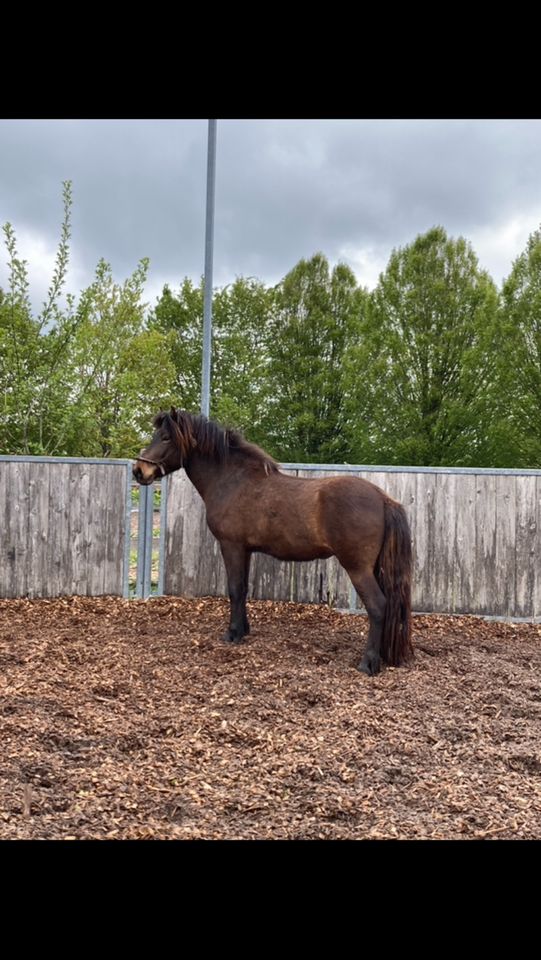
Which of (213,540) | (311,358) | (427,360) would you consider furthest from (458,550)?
(311,358)

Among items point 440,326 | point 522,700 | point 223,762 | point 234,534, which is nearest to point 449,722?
point 522,700

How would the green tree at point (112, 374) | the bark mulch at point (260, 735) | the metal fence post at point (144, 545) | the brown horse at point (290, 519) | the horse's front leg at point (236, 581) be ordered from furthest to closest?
the green tree at point (112, 374), the metal fence post at point (144, 545), the horse's front leg at point (236, 581), the brown horse at point (290, 519), the bark mulch at point (260, 735)

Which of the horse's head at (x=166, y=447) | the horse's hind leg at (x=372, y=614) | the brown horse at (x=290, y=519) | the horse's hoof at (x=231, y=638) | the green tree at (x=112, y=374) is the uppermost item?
the green tree at (x=112, y=374)

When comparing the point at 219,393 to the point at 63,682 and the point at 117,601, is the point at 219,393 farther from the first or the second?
the point at 63,682

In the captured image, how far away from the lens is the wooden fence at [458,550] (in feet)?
22.1

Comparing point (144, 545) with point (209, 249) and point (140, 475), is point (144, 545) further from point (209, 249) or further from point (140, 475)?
point (209, 249)

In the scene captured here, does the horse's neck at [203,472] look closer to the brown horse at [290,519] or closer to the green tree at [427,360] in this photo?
the brown horse at [290,519]

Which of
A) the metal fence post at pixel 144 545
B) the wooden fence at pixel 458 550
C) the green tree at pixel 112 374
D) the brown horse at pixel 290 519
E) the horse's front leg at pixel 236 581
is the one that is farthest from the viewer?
the green tree at pixel 112 374

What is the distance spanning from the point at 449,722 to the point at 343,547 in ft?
4.93

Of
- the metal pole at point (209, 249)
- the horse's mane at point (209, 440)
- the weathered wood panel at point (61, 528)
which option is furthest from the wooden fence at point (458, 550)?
the metal pole at point (209, 249)

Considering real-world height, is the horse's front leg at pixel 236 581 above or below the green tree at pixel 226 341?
below

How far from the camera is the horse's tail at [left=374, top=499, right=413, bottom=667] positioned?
15.6ft

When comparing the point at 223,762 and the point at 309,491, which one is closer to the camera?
the point at 223,762

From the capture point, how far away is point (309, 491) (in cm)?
501
